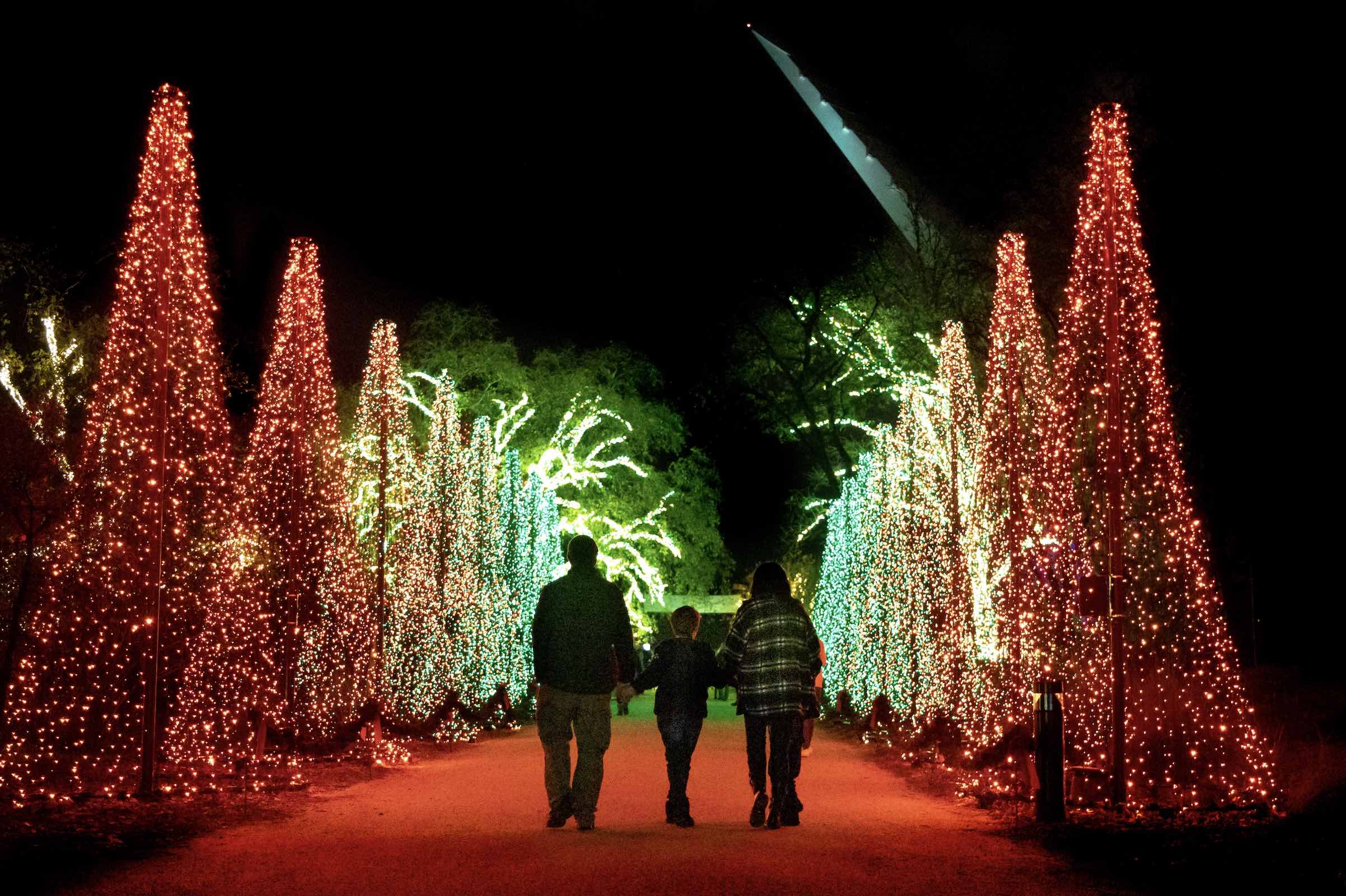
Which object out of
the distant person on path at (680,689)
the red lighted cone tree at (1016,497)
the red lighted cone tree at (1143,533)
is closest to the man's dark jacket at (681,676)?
the distant person on path at (680,689)

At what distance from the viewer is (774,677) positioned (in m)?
11.0

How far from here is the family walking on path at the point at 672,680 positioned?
35.0 ft

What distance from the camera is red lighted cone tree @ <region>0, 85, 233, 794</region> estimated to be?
1396 centimetres

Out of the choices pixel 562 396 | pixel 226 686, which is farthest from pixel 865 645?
pixel 562 396

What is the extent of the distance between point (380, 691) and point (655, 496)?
1106 inches

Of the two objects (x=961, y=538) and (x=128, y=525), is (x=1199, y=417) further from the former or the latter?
(x=128, y=525)

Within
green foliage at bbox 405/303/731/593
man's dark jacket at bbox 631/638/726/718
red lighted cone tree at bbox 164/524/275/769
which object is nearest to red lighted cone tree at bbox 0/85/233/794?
red lighted cone tree at bbox 164/524/275/769

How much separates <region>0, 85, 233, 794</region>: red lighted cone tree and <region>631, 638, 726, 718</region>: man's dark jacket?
5.21m

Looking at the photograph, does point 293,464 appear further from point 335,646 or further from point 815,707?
point 815,707

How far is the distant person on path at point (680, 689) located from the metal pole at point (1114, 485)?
3.58m

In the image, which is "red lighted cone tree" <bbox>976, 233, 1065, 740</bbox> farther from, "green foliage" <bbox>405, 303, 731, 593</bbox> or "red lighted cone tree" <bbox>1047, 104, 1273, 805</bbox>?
"green foliage" <bbox>405, 303, 731, 593</bbox>

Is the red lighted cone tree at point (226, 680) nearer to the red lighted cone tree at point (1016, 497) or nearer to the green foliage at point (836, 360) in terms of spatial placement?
the red lighted cone tree at point (1016, 497)

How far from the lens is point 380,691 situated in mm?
22234

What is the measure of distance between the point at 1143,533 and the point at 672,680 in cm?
533
